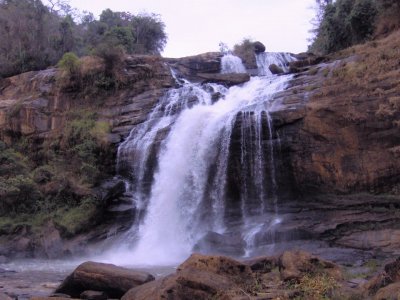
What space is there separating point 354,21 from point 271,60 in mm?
8418

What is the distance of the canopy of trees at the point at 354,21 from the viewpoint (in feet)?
92.4

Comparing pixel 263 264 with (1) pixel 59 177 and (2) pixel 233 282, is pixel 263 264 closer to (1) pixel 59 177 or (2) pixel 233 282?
(2) pixel 233 282

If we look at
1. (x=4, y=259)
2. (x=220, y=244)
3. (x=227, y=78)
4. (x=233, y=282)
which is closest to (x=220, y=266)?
(x=233, y=282)

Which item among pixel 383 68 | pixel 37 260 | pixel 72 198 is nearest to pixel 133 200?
pixel 72 198

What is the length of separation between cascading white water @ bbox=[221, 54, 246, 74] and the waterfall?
33.7 feet

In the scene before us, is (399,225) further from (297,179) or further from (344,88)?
(344,88)

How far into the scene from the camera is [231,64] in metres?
36.5

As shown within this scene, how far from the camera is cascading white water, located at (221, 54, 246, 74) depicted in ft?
118

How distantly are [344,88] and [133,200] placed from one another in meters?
10.7

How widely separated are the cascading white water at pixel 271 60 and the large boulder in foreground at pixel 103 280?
26.1 meters

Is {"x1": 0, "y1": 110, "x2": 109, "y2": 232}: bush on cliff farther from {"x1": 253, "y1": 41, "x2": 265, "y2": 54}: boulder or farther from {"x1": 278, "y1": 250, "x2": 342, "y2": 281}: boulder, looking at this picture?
{"x1": 253, "y1": 41, "x2": 265, "y2": 54}: boulder

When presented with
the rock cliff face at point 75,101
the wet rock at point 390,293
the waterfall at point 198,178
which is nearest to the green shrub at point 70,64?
the rock cliff face at point 75,101

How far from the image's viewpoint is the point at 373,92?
21.3m

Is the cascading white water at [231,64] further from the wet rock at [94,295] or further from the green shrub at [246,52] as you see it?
the wet rock at [94,295]
